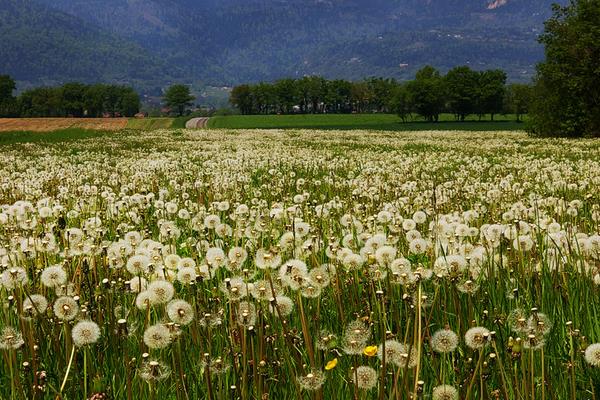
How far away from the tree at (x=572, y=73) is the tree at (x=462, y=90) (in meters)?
106

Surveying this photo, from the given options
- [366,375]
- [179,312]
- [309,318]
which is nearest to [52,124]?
[309,318]

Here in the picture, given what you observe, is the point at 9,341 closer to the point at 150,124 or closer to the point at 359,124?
the point at 150,124

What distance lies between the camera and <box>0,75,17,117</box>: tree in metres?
181

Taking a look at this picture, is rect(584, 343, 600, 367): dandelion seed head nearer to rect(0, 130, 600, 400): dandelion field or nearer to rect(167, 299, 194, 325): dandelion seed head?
rect(0, 130, 600, 400): dandelion field

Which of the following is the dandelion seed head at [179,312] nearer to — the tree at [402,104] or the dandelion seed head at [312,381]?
the dandelion seed head at [312,381]

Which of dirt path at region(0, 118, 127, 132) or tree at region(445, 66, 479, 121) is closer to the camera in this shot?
dirt path at region(0, 118, 127, 132)

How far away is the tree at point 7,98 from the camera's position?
181 meters

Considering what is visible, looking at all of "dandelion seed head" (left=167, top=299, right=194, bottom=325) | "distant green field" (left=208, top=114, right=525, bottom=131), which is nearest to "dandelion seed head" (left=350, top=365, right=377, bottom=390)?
"dandelion seed head" (left=167, top=299, right=194, bottom=325)

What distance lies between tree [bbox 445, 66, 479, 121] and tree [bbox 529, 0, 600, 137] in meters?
106

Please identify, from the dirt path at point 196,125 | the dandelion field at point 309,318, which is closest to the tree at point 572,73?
the dandelion field at point 309,318

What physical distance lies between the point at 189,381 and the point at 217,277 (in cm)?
179

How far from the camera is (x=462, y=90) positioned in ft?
484

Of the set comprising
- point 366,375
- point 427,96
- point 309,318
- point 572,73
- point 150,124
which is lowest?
point 309,318

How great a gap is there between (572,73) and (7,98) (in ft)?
613
